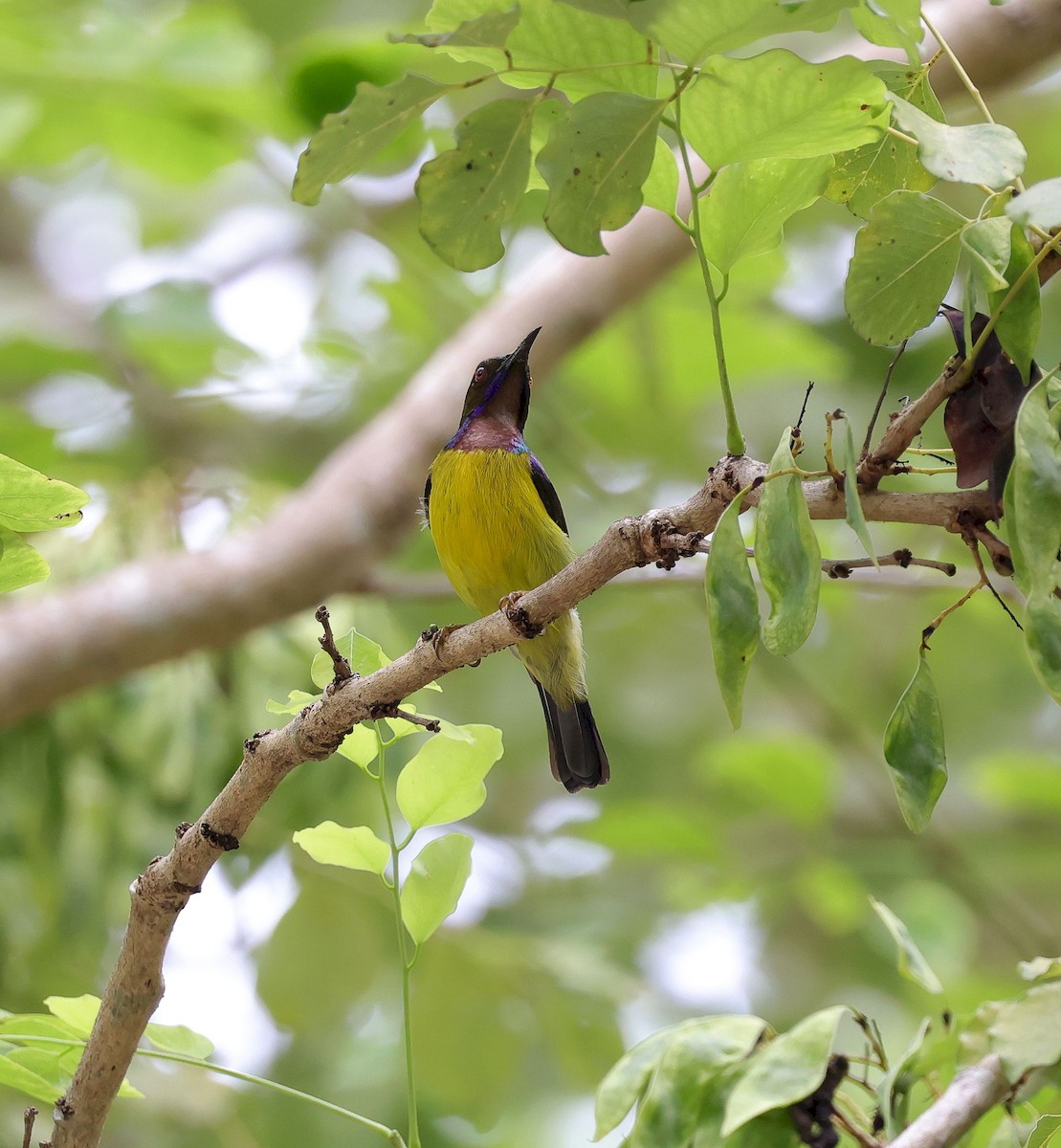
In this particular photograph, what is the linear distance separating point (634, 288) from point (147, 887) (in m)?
2.65

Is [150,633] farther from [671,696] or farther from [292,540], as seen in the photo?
[671,696]

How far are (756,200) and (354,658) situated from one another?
0.70m

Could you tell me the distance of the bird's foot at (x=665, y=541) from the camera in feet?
4.18

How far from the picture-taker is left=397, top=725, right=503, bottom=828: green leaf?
1.54 metres

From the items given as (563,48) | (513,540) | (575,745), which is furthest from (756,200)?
(575,745)

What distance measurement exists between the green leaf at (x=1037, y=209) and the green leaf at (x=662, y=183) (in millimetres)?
439

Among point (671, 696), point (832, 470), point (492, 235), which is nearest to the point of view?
point (832, 470)

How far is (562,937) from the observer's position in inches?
184

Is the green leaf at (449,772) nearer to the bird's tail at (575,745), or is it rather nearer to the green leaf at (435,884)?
the green leaf at (435,884)

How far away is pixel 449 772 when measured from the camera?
1.55 metres

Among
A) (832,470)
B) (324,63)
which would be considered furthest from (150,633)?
(832,470)

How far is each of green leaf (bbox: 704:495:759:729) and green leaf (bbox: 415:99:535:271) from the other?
1.37 ft

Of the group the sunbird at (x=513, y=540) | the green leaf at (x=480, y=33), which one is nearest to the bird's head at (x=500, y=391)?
the sunbird at (x=513, y=540)

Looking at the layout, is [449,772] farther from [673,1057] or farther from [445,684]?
[445,684]
